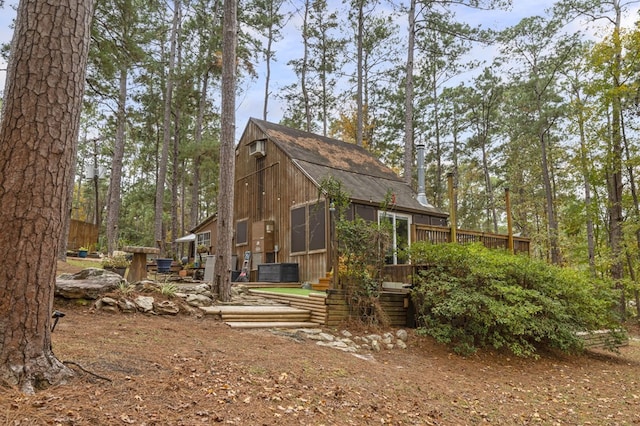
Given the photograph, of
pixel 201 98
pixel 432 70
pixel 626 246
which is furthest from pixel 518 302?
pixel 432 70

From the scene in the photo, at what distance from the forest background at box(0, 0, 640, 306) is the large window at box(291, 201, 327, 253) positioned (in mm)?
5382

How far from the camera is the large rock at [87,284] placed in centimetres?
615

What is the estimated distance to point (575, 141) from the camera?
1555cm

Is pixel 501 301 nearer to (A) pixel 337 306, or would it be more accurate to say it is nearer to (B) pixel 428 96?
(A) pixel 337 306

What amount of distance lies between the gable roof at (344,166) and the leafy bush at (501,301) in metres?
3.74

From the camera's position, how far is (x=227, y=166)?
836 cm

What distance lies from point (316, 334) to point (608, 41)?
13.2m

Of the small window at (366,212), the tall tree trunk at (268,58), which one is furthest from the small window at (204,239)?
the tall tree trunk at (268,58)

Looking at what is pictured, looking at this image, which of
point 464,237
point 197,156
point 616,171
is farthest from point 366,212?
point 197,156

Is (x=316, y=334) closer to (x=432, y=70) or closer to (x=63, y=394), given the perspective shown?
(x=63, y=394)

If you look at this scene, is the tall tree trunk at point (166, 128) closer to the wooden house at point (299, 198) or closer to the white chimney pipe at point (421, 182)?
the wooden house at point (299, 198)

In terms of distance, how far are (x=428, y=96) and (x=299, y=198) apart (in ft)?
49.7

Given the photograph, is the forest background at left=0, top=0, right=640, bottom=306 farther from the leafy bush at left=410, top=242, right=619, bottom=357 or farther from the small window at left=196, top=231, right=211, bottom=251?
the leafy bush at left=410, top=242, right=619, bottom=357

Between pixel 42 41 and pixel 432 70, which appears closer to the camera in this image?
pixel 42 41
